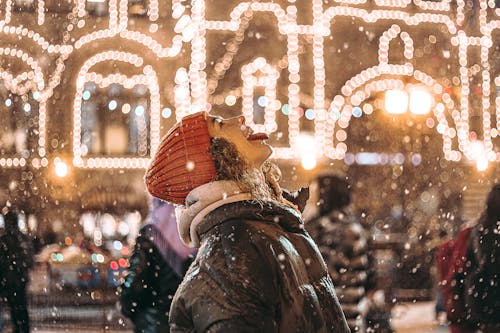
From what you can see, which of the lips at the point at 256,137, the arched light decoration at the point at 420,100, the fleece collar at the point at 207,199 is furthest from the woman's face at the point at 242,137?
the arched light decoration at the point at 420,100

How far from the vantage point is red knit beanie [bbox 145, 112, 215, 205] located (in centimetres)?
248

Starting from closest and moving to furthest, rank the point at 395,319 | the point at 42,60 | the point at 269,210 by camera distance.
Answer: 1. the point at 269,210
2. the point at 395,319
3. the point at 42,60

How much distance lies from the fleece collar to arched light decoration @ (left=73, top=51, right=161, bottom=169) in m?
15.5

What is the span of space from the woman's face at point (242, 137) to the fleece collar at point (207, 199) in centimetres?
11

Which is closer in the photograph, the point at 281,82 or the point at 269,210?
the point at 269,210

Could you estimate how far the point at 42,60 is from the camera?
1803 cm

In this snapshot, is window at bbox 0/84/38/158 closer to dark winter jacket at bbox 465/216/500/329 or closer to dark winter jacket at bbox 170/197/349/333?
dark winter jacket at bbox 465/216/500/329

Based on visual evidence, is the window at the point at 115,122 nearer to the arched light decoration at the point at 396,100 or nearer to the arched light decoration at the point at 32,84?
the arched light decoration at the point at 32,84

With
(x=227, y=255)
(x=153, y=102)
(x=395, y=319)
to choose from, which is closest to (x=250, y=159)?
(x=227, y=255)

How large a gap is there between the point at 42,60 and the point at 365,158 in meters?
8.58

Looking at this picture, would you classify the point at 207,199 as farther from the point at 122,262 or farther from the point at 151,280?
the point at 122,262

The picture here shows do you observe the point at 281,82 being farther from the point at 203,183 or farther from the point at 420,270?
the point at 203,183

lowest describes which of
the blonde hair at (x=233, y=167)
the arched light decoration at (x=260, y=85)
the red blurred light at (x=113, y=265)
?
the red blurred light at (x=113, y=265)

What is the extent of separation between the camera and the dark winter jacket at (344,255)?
5.61 m
